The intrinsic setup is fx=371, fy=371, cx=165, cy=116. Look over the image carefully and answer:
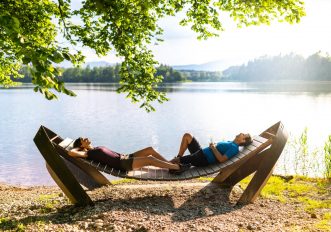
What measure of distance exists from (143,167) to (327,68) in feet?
480

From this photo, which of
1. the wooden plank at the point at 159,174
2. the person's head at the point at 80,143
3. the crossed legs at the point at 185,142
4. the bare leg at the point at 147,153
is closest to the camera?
the wooden plank at the point at 159,174

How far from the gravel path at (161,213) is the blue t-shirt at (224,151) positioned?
747mm

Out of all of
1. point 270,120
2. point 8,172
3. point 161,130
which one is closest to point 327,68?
point 270,120

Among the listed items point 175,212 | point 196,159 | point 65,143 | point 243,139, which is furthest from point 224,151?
point 65,143

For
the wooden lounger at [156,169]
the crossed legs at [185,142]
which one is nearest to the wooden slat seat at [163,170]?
the wooden lounger at [156,169]

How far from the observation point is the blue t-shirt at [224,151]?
26.9ft

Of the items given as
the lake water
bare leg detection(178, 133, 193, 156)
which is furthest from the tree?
the lake water

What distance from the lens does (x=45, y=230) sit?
19.5 feet

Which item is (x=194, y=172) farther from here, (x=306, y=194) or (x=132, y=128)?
(x=132, y=128)

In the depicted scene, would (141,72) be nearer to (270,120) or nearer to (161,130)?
(161,130)

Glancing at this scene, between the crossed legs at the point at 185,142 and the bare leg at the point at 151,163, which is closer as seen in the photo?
the bare leg at the point at 151,163

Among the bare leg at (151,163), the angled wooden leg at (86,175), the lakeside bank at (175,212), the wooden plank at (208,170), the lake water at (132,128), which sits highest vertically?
the bare leg at (151,163)

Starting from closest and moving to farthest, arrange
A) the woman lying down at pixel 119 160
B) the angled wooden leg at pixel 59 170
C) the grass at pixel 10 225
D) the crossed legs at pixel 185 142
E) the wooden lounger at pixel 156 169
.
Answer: the grass at pixel 10 225, the angled wooden leg at pixel 59 170, the wooden lounger at pixel 156 169, the woman lying down at pixel 119 160, the crossed legs at pixel 185 142

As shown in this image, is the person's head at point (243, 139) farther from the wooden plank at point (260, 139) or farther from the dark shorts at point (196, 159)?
the dark shorts at point (196, 159)
